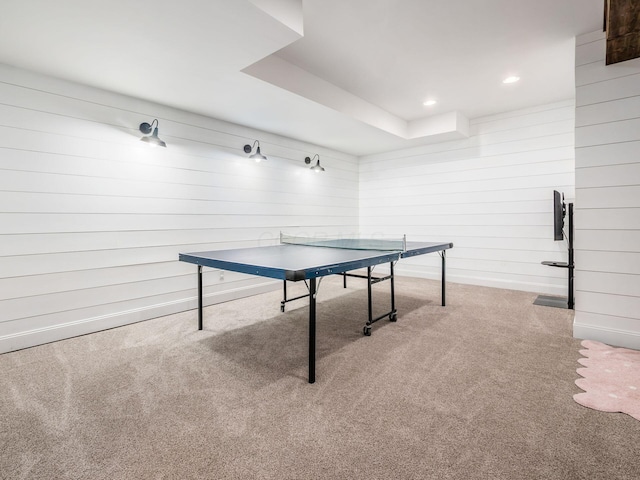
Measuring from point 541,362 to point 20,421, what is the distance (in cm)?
358

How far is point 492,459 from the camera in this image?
142 cm

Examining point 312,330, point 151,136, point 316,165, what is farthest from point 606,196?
point 151,136

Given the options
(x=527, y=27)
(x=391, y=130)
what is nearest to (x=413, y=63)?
(x=527, y=27)

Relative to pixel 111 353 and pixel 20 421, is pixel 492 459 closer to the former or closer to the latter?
pixel 20 421

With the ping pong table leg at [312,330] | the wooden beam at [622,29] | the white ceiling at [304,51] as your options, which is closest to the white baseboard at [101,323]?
the ping pong table leg at [312,330]

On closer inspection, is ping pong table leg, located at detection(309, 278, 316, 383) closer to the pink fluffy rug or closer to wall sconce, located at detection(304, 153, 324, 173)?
the pink fluffy rug

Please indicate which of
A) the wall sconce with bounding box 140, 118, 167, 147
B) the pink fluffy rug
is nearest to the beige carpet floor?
the pink fluffy rug

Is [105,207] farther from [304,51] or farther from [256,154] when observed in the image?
[304,51]

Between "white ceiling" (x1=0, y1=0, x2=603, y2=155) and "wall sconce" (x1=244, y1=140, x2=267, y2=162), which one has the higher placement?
"white ceiling" (x1=0, y1=0, x2=603, y2=155)

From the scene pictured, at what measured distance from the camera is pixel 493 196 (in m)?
5.07

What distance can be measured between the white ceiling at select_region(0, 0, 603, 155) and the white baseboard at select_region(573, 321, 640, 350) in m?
2.79

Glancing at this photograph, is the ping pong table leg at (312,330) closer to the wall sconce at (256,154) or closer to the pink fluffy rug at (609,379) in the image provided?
the pink fluffy rug at (609,379)

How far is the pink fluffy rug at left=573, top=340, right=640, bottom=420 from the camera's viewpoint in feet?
5.97

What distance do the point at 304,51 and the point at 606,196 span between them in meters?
3.24
